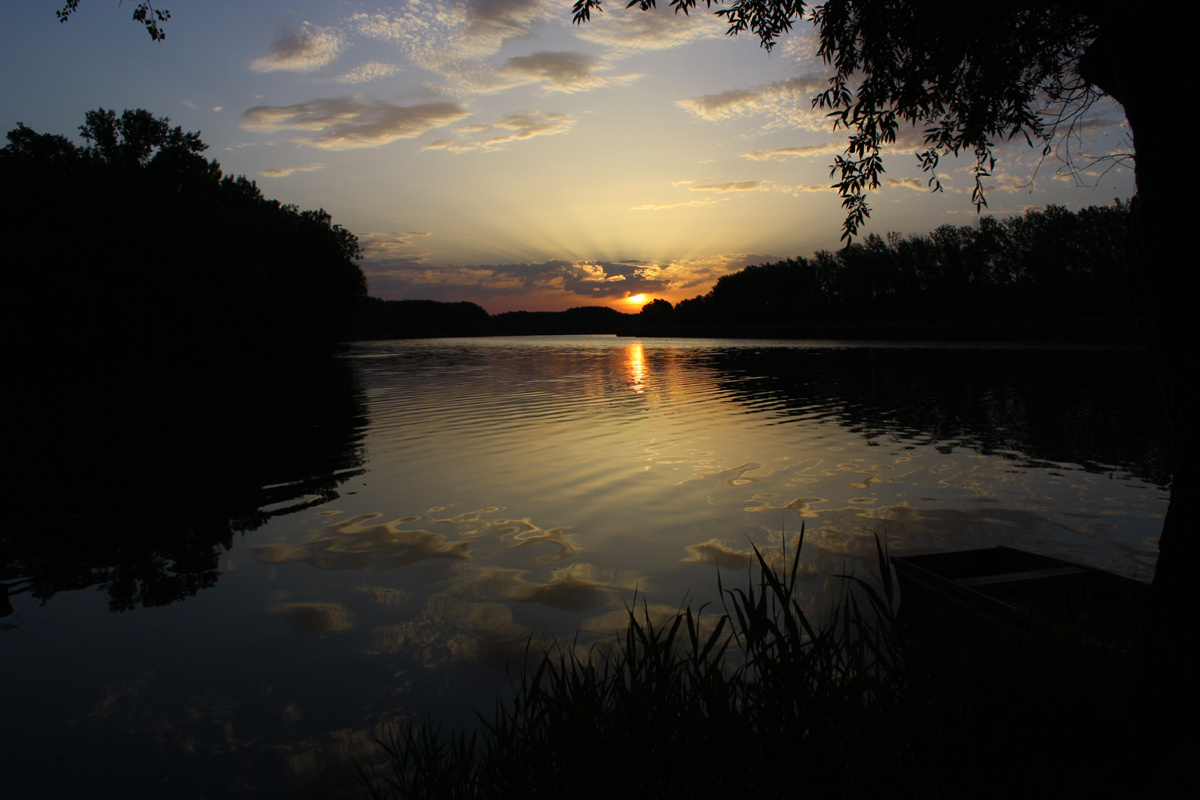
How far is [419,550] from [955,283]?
367 ft

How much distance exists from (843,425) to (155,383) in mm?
37309

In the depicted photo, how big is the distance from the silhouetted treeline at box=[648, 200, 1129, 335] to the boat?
214 ft

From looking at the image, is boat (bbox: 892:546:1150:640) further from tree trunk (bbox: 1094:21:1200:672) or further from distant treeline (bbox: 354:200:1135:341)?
distant treeline (bbox: 354:200:1135:341)

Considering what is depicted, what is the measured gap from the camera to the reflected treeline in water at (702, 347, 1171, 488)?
13.6 meters

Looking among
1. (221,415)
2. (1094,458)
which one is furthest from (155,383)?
(1094,458)

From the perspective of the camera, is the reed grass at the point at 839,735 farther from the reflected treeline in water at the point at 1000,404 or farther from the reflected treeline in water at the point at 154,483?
the reflected treeline in water at the point at 1000,404

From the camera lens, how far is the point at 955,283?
4016 inches

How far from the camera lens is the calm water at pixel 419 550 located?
4664 mm

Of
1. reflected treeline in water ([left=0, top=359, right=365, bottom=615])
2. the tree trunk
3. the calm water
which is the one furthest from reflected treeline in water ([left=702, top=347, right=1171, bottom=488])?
reflected treeline in water ([left=0, top=359, right=365, bottom=615])

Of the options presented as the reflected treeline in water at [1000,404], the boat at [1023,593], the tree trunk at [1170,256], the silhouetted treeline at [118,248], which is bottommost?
the reflected treeline in water at [1000,404]

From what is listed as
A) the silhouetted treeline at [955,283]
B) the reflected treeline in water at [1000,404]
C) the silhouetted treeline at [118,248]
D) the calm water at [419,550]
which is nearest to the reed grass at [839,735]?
the calm water at [419,550]

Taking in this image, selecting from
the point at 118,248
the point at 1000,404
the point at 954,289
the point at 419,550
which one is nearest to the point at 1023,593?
the point at 419,550

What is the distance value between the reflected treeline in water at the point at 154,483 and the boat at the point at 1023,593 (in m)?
7.15

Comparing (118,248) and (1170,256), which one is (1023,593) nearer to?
(1170,256)
